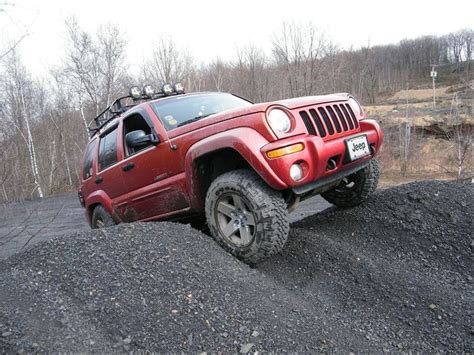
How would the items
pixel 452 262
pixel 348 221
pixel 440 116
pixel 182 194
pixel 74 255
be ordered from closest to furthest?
pixel 74 255 < pixel 452 262 < pixel 182 194 < pixel 348 221 < pixel 440 116

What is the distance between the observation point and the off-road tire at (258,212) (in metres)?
3.00

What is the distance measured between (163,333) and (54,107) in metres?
25.3

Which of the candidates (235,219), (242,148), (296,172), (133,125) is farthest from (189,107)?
(296,172)

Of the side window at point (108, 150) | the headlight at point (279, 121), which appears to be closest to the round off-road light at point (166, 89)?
the side window at point (108, 150)

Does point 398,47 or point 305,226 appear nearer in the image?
point 305,226

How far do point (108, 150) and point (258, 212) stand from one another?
280 centimetres

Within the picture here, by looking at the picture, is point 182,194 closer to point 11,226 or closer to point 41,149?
point 11,226

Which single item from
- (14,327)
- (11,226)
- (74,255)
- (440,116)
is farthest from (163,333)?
(440,116)

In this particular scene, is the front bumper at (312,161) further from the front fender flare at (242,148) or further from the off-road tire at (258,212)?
the off-road tire at (258,212)

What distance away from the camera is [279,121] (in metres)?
3.12

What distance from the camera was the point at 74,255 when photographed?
9.68ft

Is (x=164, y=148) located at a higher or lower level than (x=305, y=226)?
higher

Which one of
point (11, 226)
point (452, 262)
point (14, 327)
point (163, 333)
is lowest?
point (11, 226)

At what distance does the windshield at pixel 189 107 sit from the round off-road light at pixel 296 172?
5.00 feet
